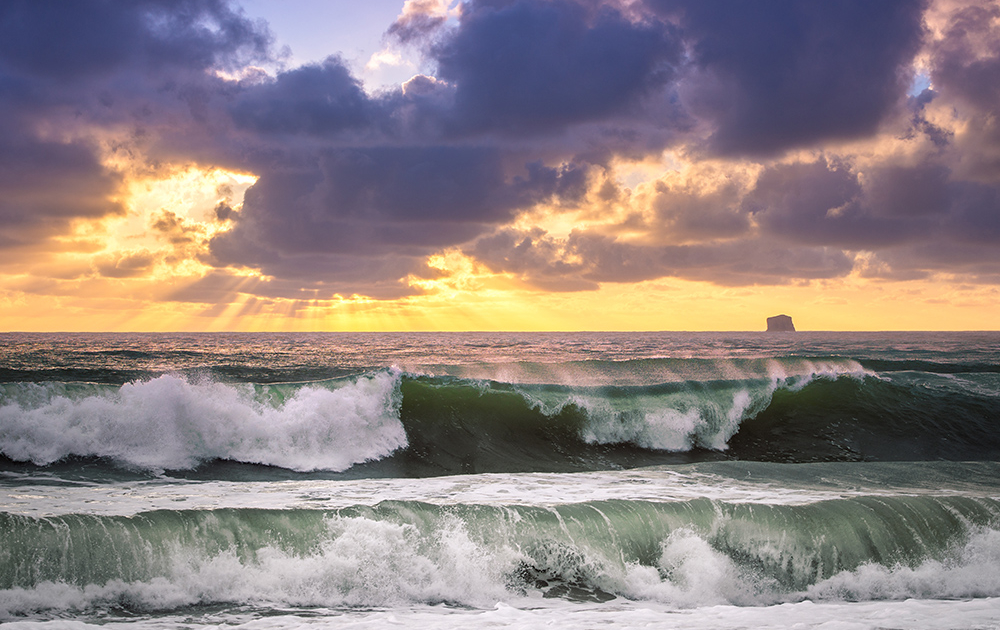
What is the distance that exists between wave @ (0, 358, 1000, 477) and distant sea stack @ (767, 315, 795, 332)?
13319 centimetres

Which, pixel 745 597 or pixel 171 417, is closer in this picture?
pixel 745 597

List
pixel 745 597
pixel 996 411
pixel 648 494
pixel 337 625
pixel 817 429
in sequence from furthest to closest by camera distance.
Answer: pixel 996 411, pixel 817 429, pixel 648 494, pixel 745 597, pixel 337 625

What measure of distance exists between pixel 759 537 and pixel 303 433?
28.1ft

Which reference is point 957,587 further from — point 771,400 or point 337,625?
point 771,400

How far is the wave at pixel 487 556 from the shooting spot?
575cm

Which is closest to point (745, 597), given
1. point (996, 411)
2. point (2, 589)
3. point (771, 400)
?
point (2, 589)

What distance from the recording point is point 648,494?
27.2 feet

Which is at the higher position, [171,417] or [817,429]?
[171,417]

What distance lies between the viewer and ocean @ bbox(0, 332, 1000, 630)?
5.57m

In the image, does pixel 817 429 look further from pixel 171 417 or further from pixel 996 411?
pixel 171 417

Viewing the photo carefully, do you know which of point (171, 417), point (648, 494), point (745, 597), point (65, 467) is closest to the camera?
point (745, 597)

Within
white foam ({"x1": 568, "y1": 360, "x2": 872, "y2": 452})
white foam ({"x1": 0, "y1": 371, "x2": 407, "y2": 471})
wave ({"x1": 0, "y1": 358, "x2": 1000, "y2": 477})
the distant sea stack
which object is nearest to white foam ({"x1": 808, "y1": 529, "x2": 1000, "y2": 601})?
wave ({"x1": 0, "y1": 358, "x2": 1000, "y2": 477})

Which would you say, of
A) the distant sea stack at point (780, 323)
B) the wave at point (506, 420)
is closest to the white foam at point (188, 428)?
the wave at point (506, 420)

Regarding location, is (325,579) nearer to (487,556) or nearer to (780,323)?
(487,556)
